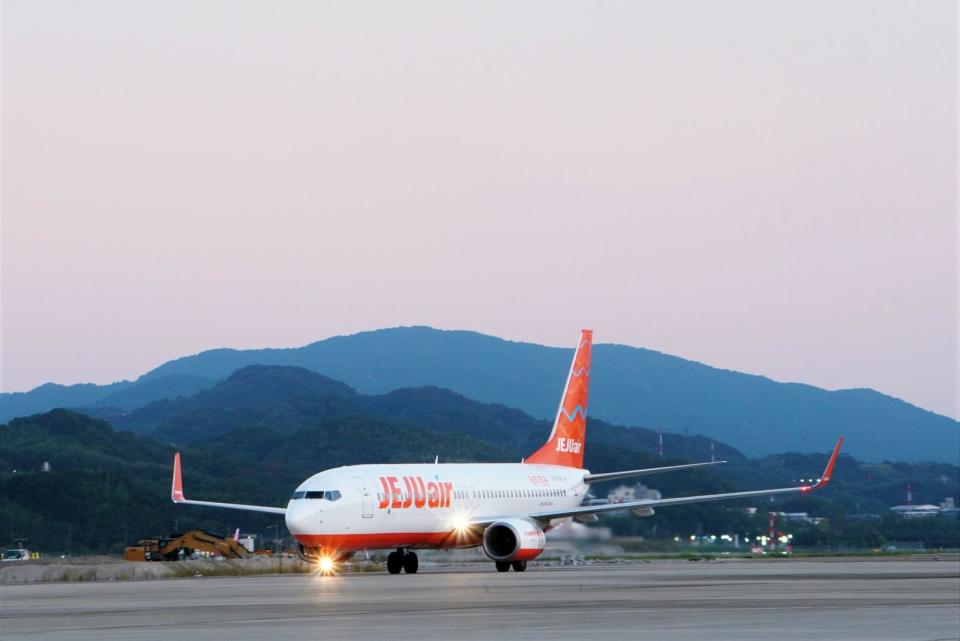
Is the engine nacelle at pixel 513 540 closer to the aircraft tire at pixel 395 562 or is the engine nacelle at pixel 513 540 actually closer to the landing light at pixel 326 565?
the aircraft tire at pixel 395 562

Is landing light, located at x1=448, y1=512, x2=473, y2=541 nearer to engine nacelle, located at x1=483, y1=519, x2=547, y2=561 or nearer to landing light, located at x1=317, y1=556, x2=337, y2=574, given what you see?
engine nacelle, located at x1=483, y1=519, x2=547, y2=561

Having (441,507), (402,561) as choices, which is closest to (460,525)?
(441,507)

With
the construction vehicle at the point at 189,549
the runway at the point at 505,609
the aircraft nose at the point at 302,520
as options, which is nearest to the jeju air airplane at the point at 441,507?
the aircraft nose at the point at 302,520

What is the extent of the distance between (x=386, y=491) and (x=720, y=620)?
97.7 ft

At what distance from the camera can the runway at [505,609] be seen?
2438cm

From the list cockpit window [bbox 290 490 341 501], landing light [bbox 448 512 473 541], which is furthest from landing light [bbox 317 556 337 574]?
landing light [bbox 448 512 473 541]

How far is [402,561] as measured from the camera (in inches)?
2325

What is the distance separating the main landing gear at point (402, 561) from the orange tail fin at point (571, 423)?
469 inches

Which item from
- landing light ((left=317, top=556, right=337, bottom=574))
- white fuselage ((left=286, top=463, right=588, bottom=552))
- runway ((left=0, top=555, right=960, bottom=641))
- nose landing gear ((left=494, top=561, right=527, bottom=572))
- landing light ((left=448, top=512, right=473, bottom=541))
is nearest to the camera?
runway ((left=0, top=555, right=960, bottom=641))

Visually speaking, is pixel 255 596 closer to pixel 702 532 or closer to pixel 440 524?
pixel 440 524

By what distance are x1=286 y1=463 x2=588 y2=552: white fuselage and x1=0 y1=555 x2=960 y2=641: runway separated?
206 inches

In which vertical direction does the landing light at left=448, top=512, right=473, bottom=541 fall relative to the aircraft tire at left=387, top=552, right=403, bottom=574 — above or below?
above

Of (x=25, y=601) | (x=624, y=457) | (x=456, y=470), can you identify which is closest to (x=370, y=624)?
(x=25, y=601)

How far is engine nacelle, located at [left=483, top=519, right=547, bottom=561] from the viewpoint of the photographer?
58344mm
